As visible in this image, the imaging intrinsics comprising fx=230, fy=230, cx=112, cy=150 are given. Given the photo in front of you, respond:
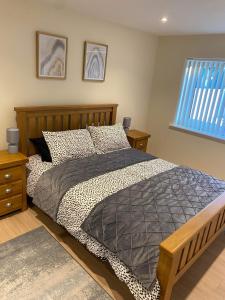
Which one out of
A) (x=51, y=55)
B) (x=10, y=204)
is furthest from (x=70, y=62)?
(x=10, y=204)

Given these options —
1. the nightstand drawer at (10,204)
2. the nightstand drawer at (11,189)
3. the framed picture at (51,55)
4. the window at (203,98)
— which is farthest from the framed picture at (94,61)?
the nightstand drawer at (10,204)

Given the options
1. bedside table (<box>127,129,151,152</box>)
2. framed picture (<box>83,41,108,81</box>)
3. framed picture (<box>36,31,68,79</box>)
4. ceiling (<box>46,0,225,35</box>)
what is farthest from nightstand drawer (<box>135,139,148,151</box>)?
ceiling (<box>46,0,225,35</box>)

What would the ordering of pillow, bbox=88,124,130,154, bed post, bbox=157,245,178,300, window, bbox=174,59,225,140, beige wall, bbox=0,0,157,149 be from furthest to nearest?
window, bbox=174,59,225,140
pillow, bbox=88,124,130,154
beige wall, bbox=0,0,157,149
bed post, bbox=157,245,178,300

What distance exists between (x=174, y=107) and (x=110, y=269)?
9.33ft

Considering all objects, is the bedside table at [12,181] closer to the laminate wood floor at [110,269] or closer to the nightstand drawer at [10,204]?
the nightstand drawer at [10,204]

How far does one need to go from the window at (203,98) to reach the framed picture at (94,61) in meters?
1.37

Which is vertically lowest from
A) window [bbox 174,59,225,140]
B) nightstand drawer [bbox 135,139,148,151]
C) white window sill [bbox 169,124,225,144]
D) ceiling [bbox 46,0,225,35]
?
nightstand drawer [bbox 135,139,148,151]

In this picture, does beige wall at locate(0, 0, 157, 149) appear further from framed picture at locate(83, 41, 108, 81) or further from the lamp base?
the lamp base

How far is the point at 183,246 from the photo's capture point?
141 centimetres

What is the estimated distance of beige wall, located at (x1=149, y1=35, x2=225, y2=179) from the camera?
3.46 meters

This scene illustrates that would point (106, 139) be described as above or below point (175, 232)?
above

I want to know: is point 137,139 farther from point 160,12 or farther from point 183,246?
point 183,246

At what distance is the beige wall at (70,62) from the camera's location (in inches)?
95.0

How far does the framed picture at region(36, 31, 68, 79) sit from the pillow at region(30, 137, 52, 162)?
0.75m
